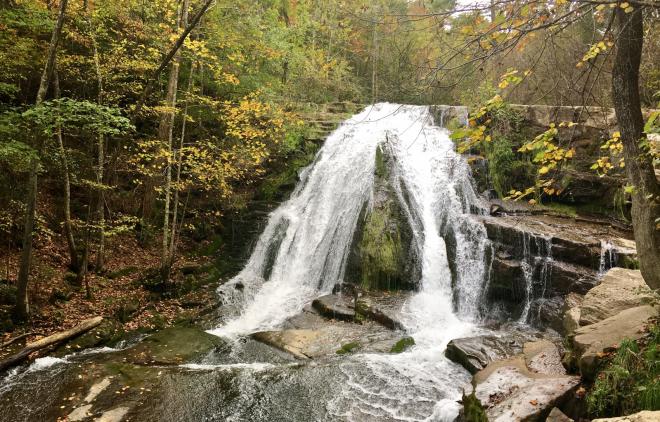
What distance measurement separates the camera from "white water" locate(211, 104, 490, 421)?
6180 mm

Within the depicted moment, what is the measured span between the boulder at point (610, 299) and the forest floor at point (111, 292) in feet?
26.6

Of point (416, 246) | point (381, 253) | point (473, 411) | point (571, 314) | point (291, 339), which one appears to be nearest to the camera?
point (473, 411)

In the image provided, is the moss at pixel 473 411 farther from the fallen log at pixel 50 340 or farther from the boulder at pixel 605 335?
the fallen log at pixel 50 340

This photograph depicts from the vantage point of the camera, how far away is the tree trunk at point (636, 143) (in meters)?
3.92

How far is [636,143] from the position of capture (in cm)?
402

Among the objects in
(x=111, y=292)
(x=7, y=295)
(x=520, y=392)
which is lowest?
(x=111, y=292)

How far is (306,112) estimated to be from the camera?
681 inches

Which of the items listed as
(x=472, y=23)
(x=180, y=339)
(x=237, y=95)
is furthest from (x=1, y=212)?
(x=472, y=23)

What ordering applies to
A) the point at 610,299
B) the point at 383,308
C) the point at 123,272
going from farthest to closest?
the point at 123,272, the point at 383,308, the point at 610,299

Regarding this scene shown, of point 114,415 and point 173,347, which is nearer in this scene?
point 114,415

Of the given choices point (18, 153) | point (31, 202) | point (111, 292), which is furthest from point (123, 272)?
point (18, 153)

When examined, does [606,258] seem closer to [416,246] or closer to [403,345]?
[416,246]

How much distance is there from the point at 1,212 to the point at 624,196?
602 inches

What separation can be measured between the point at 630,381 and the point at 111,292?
9.71 meters
